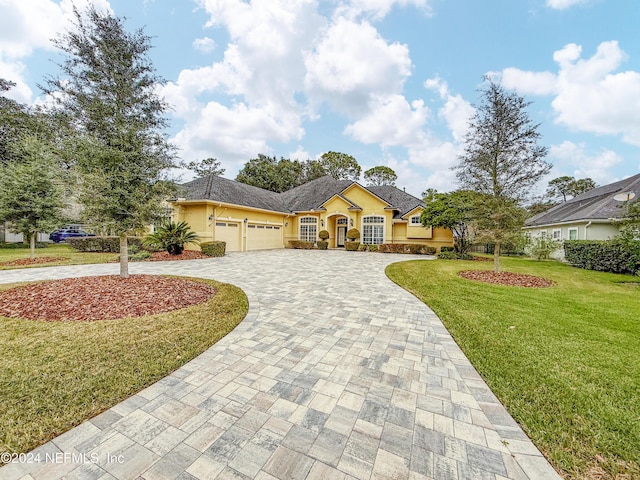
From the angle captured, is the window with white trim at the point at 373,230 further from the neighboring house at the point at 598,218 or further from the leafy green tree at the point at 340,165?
the leafy green tree at the point at 340,165

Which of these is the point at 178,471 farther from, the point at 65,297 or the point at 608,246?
the point at 608,246

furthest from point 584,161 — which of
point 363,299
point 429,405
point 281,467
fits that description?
point 281,467

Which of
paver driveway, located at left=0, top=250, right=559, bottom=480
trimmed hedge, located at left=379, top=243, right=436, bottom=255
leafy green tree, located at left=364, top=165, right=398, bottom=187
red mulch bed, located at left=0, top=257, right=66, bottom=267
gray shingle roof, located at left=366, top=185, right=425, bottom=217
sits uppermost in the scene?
leafy green tree, located at left=364, top=165, right=398, bottom=187

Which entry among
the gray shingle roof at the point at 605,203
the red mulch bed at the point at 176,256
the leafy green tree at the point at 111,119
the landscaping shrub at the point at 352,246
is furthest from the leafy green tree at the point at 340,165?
the leafy green tree at the point at 111,119

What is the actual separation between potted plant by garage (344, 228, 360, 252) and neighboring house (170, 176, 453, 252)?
0.73 meters

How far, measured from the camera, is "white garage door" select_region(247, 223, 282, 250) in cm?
1825

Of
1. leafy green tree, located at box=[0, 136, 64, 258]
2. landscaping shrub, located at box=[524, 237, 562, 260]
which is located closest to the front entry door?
landscaping shrub, located at box=[524, 237, 562, 260]

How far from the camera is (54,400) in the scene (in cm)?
239

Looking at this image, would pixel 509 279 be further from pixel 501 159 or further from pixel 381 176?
pixel 381 176

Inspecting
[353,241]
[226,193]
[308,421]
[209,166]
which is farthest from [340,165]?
[308,421]

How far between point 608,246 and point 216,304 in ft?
50.6

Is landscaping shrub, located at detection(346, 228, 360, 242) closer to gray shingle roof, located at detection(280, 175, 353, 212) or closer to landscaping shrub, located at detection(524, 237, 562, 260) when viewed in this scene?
gray shingle roof, located at detection(280, 175, 353, 212)

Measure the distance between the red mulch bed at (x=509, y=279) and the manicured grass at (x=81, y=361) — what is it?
8090 mm

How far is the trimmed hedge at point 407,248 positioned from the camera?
59.5 ft
